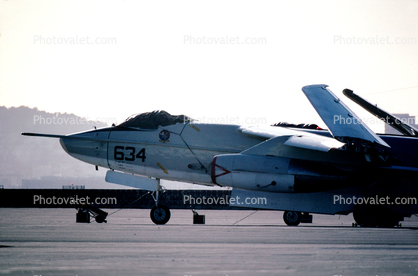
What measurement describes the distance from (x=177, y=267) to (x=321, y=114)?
9.45 meters

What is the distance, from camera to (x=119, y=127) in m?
19.3

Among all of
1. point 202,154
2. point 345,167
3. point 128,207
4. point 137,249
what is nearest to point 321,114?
point 345,167

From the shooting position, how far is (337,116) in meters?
14.7

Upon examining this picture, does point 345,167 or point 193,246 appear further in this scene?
point 345,167

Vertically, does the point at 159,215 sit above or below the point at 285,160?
below

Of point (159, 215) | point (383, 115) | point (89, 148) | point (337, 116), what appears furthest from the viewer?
point (89, 148)

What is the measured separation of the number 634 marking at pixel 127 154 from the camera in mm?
18719

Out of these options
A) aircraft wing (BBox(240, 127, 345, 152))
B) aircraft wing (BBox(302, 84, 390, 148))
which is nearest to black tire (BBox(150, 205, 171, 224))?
aircraft wing (BBox(240, 127, 345, 152))

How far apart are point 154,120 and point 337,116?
7.08 meters

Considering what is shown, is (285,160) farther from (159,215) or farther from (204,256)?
(204,256)

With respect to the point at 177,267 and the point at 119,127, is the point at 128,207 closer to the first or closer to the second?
the point at 119,127

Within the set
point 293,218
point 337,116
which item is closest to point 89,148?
point 293,218

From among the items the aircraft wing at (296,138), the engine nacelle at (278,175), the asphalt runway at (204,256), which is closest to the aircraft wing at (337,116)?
the aircraft wing at (296,138)

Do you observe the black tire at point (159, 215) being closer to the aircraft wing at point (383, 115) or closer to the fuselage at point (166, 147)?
the fuselage at point (166, 147)
